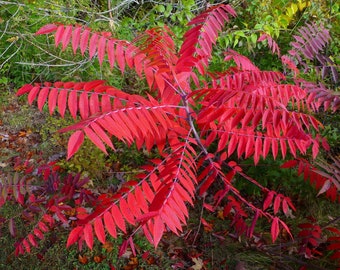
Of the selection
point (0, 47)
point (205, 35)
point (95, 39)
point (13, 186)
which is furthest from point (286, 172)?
point (0, 47)

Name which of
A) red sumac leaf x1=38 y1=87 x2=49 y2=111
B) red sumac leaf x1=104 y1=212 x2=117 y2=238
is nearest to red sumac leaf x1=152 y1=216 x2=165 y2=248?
red sumac leaf x1=104 y1=212 x2=117 y2=238

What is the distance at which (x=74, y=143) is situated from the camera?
0.97 metres

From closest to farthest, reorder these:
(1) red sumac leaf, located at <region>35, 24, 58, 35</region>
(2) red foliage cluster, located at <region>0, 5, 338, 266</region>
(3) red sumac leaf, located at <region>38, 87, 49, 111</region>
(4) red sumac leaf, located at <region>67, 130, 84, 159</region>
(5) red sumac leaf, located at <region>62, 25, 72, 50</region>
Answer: (4) red sumac leaf, located at <region>67, 130, 84, 159</region>
(2) red foliage cluster, located at <region>0, 5, 338, 266</region>
(3) red sumac leaf, located at <region>38, 87, 49, 111</region>
(1) red sumac leaf, located at <region>35, 24, 58, 35</region>
(5) red sumac leaf, located at <region>62, 25, 72, 50</region>

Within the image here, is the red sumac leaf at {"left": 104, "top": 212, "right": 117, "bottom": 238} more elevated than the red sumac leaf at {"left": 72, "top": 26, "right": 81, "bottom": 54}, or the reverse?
the red sumac leaf at {"left": 72, "top": 26, "right": 81, "bottom": 54}

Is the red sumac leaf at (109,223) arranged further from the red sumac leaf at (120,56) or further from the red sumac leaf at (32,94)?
the red sumac leaf at (120,56)

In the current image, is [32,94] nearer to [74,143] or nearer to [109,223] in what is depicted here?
[74,143]

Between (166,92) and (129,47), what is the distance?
0.32 meters

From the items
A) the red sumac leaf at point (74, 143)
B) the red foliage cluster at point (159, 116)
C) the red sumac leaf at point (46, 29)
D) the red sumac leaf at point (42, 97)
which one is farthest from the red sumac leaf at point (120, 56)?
the red sumac leaf at point (74, 143)

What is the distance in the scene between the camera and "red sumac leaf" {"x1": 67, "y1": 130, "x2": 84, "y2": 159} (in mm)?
959

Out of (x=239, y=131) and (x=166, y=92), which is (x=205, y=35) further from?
(x=239, y=131)

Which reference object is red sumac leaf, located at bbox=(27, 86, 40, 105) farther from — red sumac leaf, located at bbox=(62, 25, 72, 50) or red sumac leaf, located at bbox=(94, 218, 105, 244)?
red sumac leaf, located at bbox=(94, 218, 105, 244)

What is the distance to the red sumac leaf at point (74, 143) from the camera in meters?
0.96

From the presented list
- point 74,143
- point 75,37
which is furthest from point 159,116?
point 75,37

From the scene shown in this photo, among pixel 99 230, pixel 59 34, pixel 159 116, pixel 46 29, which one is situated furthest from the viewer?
pixel 59 34
